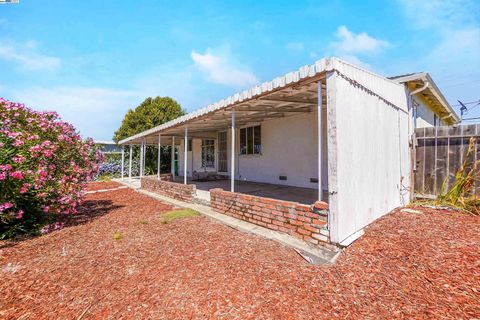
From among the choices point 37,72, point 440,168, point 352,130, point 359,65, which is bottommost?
point 440,168

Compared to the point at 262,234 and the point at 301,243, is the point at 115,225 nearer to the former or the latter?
the point at 262,234

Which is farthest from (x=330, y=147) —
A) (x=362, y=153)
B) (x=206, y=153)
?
(x=206, y=153)

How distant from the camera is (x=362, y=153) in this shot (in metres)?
4.24

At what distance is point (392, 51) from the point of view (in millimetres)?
15312

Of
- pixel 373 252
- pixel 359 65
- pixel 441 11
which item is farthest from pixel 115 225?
pixel 441 11

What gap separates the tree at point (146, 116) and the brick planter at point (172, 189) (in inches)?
464

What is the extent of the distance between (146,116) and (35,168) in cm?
1823

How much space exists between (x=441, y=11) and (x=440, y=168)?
5963mm

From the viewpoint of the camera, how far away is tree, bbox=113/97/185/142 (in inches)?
858

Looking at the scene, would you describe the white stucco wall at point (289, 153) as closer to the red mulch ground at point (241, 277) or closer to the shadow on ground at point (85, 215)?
the red mulch ground at point (241, 277)

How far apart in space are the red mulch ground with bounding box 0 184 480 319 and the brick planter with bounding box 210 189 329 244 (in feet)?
1.62

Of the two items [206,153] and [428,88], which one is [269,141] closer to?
[428,88]

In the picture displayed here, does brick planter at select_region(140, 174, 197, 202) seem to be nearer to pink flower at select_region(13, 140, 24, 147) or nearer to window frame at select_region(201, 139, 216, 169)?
window frame at select_region(201, 139, 216, 169)

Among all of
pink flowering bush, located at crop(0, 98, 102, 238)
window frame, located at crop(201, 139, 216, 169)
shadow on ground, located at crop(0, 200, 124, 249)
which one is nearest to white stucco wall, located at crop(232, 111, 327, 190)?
window frame, located at crop(201, 139, 216, 169)
